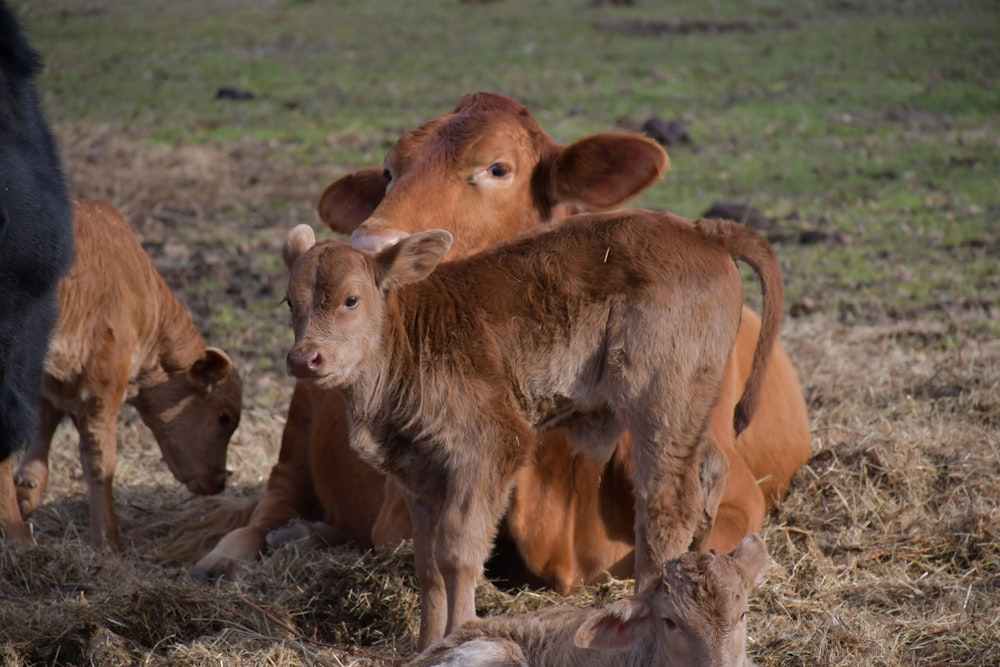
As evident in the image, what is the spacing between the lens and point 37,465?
6234 millimetres

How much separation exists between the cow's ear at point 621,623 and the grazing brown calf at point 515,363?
40 cm

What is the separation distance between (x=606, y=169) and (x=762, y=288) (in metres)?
0.96

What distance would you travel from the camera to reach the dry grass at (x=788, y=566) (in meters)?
4.32

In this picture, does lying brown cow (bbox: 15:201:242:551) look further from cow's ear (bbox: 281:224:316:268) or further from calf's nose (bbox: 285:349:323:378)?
calf's nose (bbox: 285:349:323:378)

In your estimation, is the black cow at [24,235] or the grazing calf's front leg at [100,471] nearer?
the black cow at [24,235]

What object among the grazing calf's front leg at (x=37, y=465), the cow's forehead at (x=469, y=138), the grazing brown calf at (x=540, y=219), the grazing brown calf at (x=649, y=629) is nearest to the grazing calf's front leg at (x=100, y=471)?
the grazing calf's front leg at (x=37, y=465)

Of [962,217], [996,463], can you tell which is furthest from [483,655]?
[962,217]

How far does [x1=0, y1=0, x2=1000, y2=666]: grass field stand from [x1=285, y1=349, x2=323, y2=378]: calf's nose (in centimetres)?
110

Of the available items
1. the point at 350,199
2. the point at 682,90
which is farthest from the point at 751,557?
the point at 682,90

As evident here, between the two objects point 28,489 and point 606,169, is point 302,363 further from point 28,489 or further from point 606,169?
point 28,489

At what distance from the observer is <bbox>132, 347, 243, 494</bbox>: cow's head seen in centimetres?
657

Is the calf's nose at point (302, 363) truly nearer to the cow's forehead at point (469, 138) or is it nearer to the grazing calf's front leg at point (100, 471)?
the cow's forehead at point (469, 138)

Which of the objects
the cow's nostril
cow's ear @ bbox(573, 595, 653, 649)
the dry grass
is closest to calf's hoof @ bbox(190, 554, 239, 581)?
the dry grass

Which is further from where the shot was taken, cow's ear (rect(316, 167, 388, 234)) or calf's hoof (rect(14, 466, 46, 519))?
calf's hoof (rect(14, 466, 46, 519))
